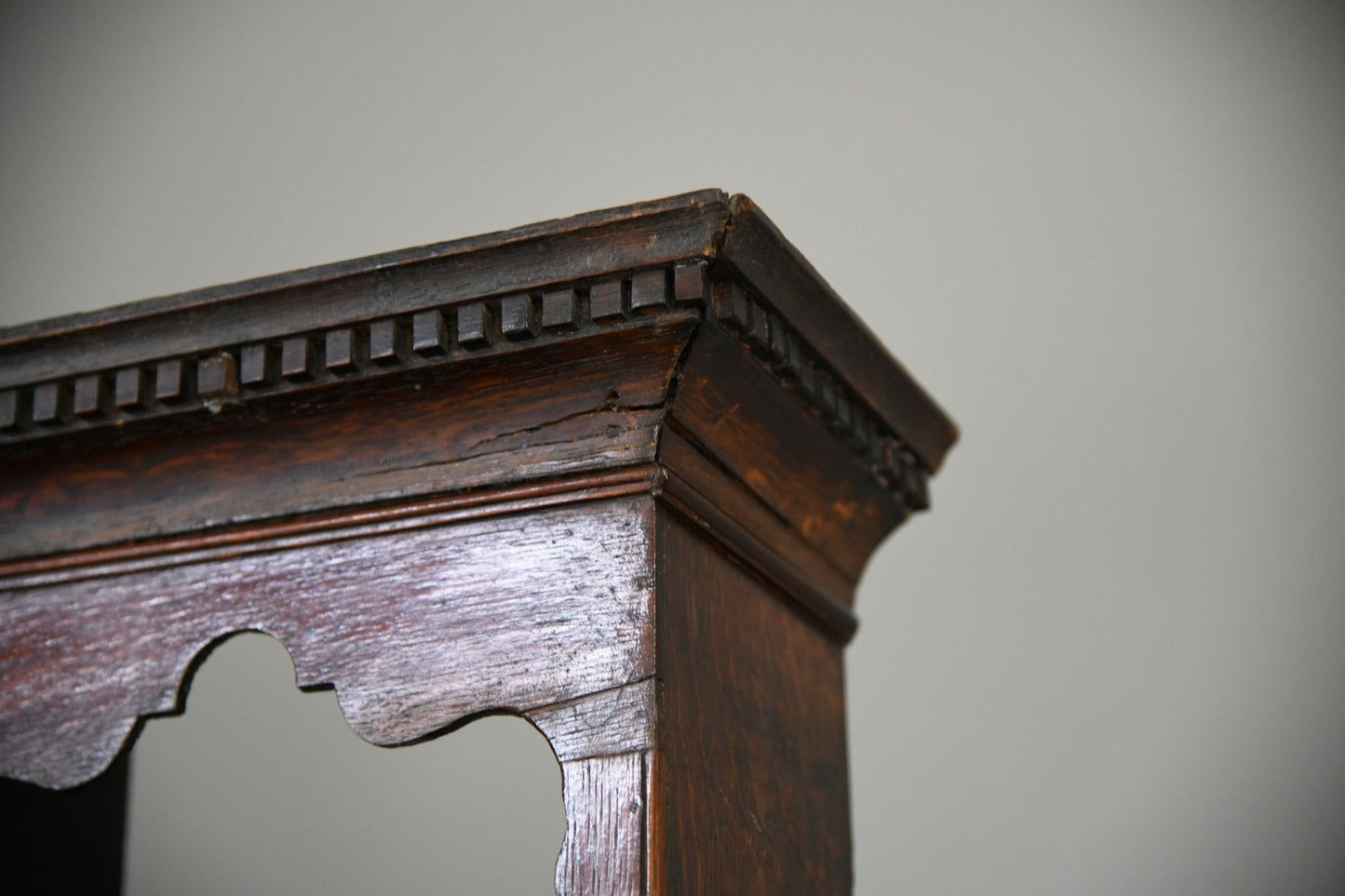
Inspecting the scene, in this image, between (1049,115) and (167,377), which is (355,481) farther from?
(1049,115)

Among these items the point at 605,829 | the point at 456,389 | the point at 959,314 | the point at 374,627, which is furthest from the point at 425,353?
the point at 959,314

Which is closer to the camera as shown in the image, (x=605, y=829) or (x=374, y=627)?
(x=605, y=829)

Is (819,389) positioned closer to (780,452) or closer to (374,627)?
(780,452)

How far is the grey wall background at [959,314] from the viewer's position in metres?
1.62

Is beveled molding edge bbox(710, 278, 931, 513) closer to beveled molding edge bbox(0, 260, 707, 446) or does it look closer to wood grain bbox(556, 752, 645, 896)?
beveled molding edge bbox(0, 260, 707, 446)

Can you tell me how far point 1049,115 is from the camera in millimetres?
1943

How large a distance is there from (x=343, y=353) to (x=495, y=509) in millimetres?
134

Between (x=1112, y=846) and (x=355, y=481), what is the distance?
1067 mm

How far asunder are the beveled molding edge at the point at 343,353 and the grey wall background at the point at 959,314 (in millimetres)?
1009

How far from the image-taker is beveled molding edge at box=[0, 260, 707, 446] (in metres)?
0.80

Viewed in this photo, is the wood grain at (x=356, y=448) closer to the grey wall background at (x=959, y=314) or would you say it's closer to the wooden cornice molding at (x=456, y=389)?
the wooden cornice molding at (x=456, y=389)

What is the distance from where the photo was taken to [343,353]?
2.82 feet

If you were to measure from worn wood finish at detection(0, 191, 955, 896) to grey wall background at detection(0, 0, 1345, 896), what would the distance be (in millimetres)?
751

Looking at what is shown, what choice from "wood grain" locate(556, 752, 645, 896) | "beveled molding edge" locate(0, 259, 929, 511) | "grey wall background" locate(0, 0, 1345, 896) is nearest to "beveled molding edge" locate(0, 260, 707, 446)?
"beveled molding edge" locate(0, 259, 929, 511)
